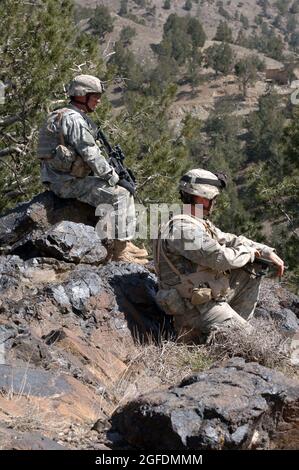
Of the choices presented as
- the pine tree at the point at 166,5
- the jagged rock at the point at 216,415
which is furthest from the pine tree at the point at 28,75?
the pine tree at the point at 166,5

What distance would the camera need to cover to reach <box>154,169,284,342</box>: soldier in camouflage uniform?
5211 millimetres

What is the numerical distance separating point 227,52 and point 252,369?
62.6m

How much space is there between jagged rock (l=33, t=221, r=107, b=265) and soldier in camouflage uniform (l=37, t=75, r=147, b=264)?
25 cm

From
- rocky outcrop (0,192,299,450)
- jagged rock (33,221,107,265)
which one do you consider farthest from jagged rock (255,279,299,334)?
jagged rock (33,221,107,265)

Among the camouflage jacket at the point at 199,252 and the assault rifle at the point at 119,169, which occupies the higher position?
the camouflage jacket at the point at 199,252

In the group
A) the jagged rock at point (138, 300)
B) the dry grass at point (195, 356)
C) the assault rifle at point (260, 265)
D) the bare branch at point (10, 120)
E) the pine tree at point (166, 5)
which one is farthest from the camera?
the pine tree at point (166, 5)

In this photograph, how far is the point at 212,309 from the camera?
5.30 metres

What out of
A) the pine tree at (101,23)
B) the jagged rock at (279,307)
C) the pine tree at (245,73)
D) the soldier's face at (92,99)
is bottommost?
the pine tree at (101,23)

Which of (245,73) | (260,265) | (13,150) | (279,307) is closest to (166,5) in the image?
(245,73)

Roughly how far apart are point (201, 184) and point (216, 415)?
217 centimetres

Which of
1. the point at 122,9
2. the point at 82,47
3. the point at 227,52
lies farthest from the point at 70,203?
the point at 122,9

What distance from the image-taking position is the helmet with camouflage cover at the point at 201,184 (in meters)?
5.30

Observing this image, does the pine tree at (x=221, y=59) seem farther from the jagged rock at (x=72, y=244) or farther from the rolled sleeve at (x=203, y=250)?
the rolled sleeve at (x=203, y=250)

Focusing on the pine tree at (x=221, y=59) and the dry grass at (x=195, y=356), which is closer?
the dry grass at (x=195, y=356)
